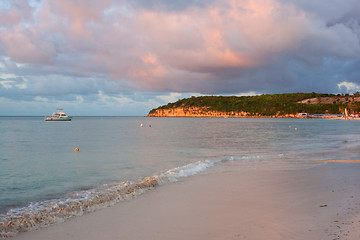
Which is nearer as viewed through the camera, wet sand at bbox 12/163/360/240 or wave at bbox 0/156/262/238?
wet sand at bbox 12/163/360/240

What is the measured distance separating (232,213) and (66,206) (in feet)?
17.0

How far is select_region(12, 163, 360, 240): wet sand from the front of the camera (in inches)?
242

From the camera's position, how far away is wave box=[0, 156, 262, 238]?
7.02m

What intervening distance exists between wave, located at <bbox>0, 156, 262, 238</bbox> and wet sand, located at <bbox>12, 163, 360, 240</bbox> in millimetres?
384

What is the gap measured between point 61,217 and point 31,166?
1173cm

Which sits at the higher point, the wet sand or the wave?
the wet sand

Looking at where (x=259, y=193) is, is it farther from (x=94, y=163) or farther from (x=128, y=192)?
(x=94, y=163)

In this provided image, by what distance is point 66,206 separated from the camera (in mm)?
8773

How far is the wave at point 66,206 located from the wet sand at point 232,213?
384 millimetres

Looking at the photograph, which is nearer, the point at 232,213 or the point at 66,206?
the point at 232,213

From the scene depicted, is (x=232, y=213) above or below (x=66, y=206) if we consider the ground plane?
above

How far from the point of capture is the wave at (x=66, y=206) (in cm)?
702

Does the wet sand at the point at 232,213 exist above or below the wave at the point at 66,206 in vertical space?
above

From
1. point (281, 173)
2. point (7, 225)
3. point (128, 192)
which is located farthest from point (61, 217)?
point (281, 173)
